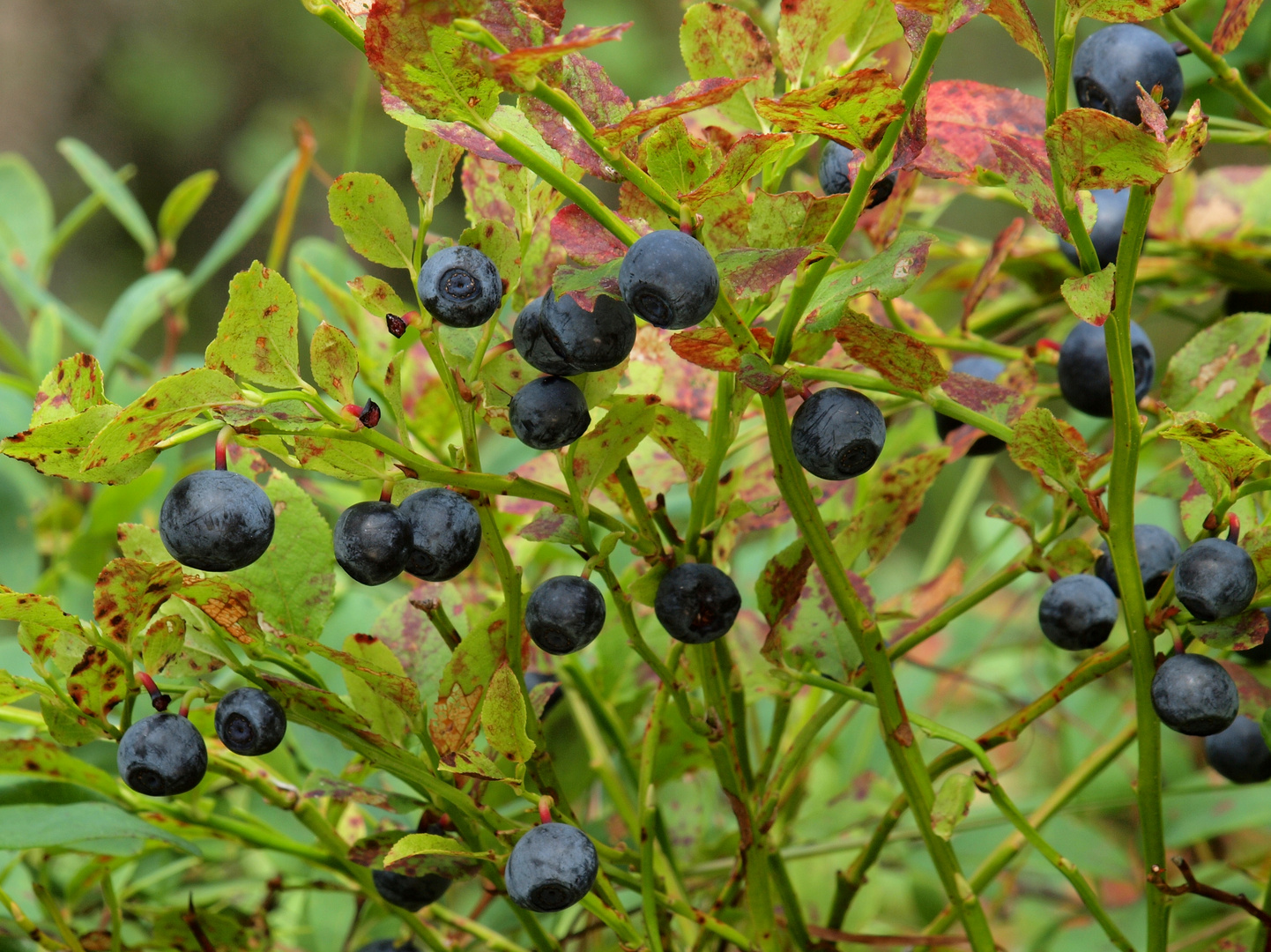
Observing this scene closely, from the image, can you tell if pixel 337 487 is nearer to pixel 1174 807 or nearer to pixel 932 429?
pixel 932 429

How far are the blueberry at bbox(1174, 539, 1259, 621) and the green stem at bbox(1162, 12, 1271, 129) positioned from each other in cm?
23

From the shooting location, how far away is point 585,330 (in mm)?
343

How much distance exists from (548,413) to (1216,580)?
0.73ft

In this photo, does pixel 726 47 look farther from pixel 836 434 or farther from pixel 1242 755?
pixel 1242 755

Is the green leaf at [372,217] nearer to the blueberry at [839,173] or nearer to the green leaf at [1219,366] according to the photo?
the blueberry at [839,173]

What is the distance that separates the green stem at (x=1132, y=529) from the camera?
1.14ft

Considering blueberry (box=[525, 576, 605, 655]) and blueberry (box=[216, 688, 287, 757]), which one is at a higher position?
blueberry (box=[525, 576, 605, 655])

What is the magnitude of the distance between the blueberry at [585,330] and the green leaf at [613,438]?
0.03 metres

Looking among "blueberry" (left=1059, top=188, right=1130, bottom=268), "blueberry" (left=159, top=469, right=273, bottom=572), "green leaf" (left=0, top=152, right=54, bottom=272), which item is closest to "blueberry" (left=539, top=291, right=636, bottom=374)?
"blueberry" (left=159, top=469, right=273, bottom=572)

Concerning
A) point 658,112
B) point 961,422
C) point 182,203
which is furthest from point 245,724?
point 182,203

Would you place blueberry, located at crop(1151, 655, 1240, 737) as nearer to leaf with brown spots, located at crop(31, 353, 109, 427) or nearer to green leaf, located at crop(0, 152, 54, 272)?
leaf with brown spots, located at crop(31, 353, 109, 427)

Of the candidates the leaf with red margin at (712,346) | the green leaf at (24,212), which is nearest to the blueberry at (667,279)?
the leaf with red margin at (712,346)

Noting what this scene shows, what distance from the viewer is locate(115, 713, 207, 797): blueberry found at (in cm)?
39

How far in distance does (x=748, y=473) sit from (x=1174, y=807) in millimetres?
474
